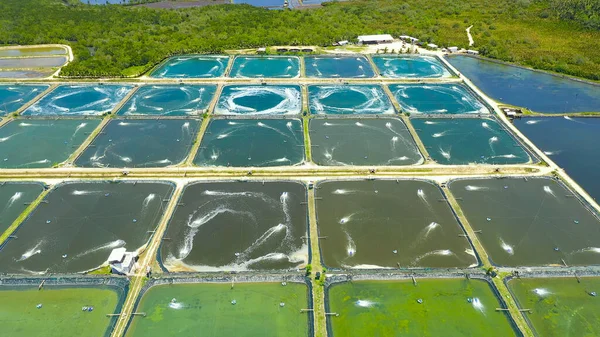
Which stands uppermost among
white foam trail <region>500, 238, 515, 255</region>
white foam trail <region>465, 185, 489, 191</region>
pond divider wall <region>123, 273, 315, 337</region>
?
white foam trail <region>465, 185, 489, 191</region>

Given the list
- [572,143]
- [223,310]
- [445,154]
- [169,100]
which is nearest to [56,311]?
[223,310]

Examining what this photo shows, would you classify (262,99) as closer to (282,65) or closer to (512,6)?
(282,65)

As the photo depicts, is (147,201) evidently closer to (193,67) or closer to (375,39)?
(193,67)

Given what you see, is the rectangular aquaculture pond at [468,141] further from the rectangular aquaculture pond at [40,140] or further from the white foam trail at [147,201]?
the rectangular aquaculture pond at [40,140]

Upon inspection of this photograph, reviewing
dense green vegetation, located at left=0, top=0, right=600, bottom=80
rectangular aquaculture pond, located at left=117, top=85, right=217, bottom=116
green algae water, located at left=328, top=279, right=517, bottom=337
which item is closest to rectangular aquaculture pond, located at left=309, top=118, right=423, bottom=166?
green algae water, located at left=328, top=279, right=517, bottom=337

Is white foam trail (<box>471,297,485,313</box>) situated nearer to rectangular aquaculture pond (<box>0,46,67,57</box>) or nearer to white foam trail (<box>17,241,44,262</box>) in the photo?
white foam trail (<box>17,241,44,262</box>)

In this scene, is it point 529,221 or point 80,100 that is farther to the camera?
point 80,100
